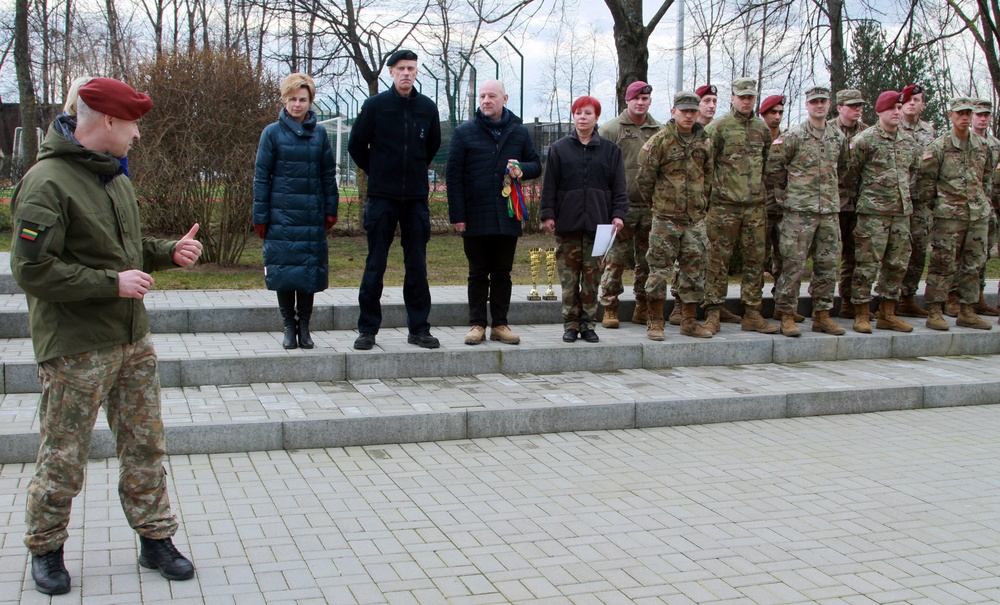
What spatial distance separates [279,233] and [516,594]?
4.42m

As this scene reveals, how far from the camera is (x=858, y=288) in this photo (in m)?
9.78

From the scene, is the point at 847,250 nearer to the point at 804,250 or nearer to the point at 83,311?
the point at 804,250

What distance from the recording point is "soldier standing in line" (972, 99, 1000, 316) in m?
10.2

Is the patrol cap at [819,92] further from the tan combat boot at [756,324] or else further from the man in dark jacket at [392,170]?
the man in dark jacket at [392,170]

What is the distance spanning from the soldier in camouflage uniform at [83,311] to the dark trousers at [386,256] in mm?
3776

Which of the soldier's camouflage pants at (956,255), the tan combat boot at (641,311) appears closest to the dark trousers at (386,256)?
the tan combat boot at (641,311)

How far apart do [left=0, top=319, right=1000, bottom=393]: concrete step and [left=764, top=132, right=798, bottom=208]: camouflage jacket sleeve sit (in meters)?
1.39

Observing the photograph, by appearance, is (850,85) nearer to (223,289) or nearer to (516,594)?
(223,289)

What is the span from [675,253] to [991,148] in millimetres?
4156

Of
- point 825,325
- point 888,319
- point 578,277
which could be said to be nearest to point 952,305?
point 888,319

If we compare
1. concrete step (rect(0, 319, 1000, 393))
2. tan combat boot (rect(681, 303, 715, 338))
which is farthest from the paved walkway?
tan combat boot (rect(681, 303, 715, 338))

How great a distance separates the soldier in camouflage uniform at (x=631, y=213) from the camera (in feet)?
31.2

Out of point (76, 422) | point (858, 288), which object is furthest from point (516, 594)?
point (858, 288)

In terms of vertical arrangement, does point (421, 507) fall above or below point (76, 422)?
below
